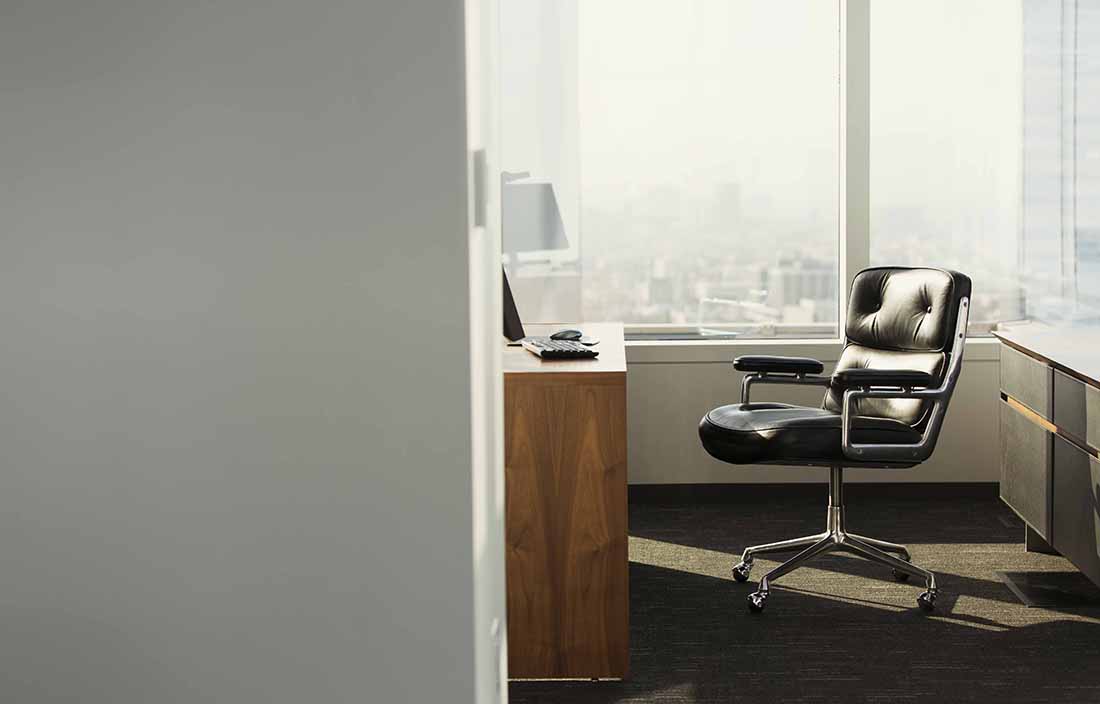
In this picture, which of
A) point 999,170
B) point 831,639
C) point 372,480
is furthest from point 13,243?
point 999,170

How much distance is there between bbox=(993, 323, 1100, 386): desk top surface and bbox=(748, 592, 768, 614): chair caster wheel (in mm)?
1172

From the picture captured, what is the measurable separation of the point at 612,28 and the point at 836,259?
4.78 feet

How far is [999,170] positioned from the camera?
202 inches

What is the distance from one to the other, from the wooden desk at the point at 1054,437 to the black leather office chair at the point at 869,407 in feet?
1.01

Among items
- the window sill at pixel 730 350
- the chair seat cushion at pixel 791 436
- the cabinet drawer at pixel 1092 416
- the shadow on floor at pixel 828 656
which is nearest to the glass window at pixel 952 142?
the window sill at pixel 730 350

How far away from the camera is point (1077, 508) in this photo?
3488mm

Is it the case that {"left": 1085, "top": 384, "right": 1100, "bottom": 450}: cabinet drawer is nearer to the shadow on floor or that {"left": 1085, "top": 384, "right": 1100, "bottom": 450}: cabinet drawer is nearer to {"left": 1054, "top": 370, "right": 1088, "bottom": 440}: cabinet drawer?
{"left": 1054, "top": 370, "right": 1088, "bottom": 440}: cabinet drawer

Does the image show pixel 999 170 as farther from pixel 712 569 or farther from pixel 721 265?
pixel 712 569

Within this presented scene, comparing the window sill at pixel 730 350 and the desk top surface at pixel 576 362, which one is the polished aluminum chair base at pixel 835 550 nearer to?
the desk top surface at pixel 576 362

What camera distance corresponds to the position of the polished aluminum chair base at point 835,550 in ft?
12.0

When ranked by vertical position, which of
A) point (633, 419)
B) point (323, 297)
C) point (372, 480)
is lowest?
point (633, 419)

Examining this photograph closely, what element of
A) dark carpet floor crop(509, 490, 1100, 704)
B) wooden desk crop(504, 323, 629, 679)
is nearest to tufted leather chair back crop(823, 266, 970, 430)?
dark carpet floor crop(509, 490, 1100, 704)

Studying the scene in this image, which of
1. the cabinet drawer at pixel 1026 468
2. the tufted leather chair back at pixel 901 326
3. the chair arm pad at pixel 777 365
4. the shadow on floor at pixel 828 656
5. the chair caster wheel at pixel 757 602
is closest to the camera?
the shadow on floor at pixel 828 656

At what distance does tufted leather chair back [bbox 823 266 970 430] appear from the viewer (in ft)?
12.9
